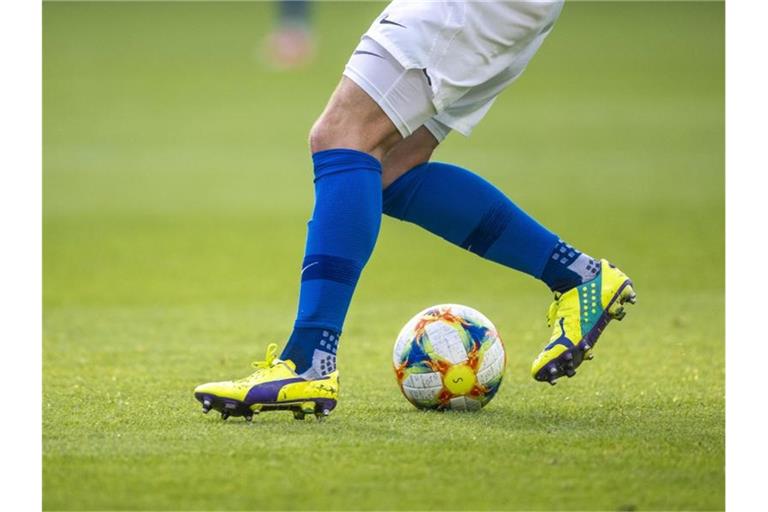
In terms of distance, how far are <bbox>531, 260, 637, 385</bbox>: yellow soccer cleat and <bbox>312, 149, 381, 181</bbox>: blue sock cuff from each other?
820 millimetres

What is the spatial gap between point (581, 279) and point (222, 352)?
2.19 metres

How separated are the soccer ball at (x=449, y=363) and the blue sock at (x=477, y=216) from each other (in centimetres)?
28

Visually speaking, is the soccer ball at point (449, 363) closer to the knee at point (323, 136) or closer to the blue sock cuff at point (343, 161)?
the blue sock cuff at point (343, 161)

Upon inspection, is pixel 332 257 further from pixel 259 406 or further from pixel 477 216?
pixel 477 216

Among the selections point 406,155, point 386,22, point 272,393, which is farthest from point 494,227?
point 272,393

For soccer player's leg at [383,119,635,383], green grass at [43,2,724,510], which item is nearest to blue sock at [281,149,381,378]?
green grass at [43,2,724,510]

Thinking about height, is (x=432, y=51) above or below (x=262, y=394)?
above

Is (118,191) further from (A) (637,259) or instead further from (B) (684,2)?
(B) (684,2)

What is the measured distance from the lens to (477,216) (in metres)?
4.28

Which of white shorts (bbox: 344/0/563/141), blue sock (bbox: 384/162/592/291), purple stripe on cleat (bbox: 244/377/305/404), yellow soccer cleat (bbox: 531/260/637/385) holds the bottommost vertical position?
purple stripe on cleat (bbox: 244/377/305/404)

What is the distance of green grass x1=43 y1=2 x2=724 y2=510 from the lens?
10.6ft

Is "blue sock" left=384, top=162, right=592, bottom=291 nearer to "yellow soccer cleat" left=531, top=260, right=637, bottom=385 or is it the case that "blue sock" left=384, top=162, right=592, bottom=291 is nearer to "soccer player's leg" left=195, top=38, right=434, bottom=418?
"yellow soccer cleat" left=531, top=260, right=637, bottom=385

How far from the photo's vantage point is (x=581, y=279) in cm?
425

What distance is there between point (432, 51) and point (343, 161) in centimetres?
43
